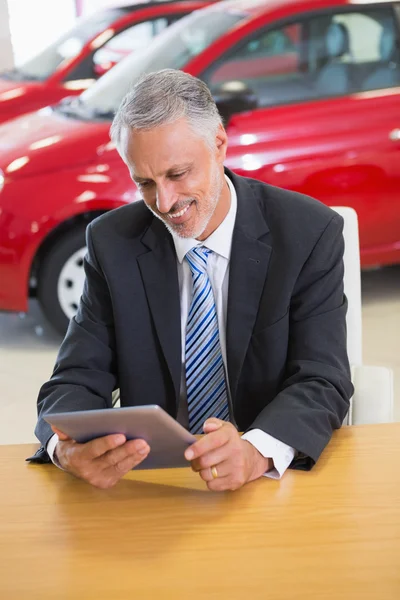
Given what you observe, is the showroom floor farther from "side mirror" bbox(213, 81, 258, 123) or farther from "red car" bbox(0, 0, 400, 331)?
"side mirror" bbox(213, 81, 258, 123)

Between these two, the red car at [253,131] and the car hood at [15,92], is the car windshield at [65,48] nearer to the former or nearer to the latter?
the car hood at [15,92]

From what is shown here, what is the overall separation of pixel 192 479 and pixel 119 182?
8.83 ft

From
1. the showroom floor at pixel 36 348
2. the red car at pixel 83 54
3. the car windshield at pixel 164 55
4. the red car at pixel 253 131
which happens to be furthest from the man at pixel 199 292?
the red car at pixel 83 54

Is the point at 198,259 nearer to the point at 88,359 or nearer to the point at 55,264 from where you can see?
the point at 88,359

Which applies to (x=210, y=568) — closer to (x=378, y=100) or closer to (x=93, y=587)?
(x=93, y=587)

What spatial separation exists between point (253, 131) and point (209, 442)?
9.71ft

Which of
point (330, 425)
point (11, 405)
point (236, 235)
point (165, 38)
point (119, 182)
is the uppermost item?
point (236, 235)

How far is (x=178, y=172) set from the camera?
1.89m

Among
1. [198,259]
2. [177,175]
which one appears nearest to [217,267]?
[198,259]

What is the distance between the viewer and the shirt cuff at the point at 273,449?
1.68m

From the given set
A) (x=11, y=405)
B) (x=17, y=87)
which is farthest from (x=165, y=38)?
(x=11, y=405)

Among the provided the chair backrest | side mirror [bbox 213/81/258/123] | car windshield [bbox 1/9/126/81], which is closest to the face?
the chair backrest

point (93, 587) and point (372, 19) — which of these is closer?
point (93, 587)

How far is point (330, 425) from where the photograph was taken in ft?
5.91
